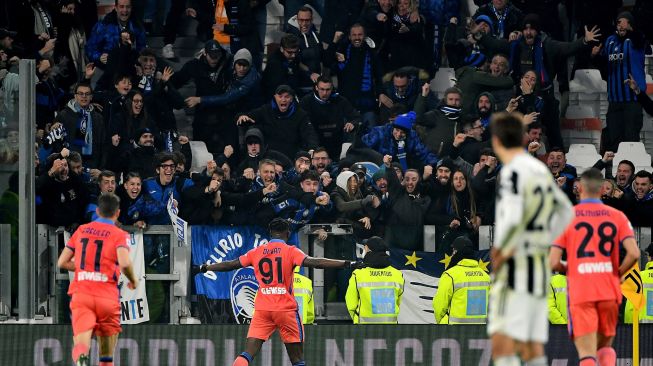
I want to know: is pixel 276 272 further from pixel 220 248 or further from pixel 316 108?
pixel 316 108

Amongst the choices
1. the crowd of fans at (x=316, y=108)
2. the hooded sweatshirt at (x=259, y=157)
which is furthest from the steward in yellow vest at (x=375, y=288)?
the hooded sweatshirt at (x=259, y=157)

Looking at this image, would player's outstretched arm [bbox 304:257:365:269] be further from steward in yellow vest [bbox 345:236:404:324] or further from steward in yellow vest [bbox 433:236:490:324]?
steward in yellow vest [bbox 433:236:490:324]

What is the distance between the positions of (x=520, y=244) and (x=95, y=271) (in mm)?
4564

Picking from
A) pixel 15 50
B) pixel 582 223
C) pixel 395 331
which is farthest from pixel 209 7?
pixel 582 223

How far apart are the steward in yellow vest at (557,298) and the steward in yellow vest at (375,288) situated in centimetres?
168

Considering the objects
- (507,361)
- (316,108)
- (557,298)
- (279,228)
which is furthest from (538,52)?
(507,361)

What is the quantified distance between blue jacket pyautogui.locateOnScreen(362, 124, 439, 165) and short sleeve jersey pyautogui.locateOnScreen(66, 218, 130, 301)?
6.02 m

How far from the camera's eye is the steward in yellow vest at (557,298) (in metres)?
14.0

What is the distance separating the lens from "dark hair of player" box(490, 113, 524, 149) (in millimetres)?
7141

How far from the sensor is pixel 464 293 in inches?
543

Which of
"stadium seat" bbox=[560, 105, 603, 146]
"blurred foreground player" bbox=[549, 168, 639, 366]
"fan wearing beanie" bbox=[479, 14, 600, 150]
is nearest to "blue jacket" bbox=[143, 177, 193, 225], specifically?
"fan wearing beanie" bbox=[479, 14, 600, 150]

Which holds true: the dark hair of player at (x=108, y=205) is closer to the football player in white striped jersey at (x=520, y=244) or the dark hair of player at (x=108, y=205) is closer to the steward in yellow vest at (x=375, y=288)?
the steward in yellow vest at (x=375, y=288)

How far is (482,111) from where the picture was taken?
637 inches

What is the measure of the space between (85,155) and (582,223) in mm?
8008
